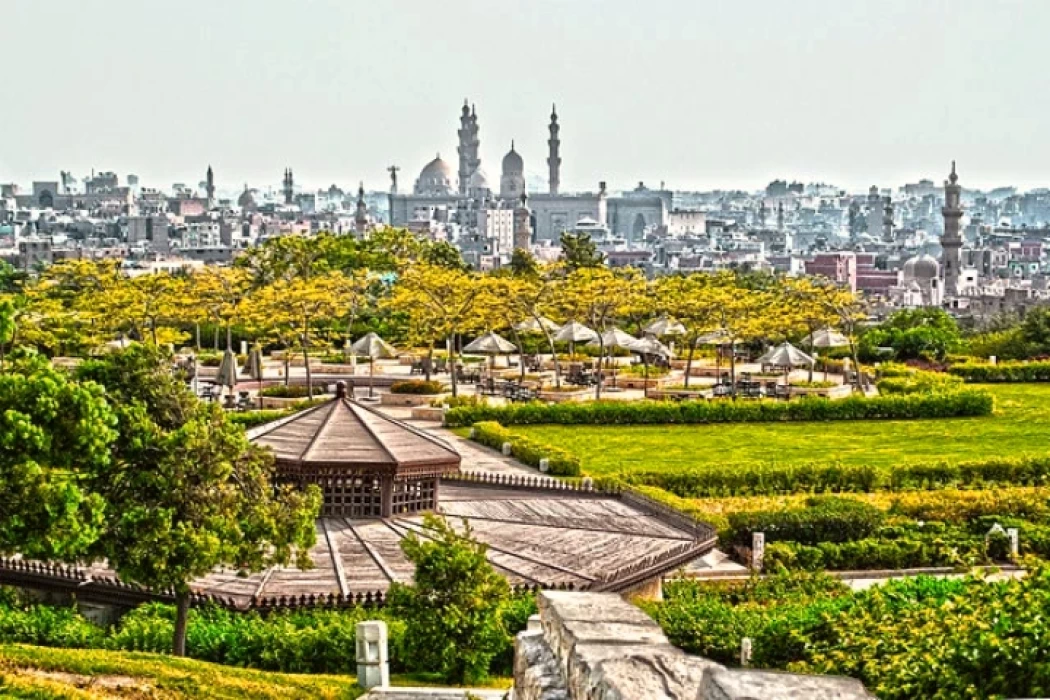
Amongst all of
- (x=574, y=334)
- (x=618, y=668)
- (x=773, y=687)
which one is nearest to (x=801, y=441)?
(x=574, y=334)

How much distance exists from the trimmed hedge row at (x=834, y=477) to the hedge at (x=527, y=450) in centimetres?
165

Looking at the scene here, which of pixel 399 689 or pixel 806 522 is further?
pixel 806 522

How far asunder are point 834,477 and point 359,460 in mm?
10339

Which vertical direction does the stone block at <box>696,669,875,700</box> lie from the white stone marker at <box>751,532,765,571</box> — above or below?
above

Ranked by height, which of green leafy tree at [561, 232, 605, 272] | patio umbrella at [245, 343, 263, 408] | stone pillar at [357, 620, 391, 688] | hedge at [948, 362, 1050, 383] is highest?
green leafy tree at [561, 232, 605, 272]

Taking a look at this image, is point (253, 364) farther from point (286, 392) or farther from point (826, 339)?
point (826, 339)

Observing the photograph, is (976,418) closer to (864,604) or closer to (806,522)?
(806,522)

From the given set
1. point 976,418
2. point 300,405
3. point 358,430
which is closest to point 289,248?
point 300,405

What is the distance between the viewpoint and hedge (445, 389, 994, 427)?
122 feet

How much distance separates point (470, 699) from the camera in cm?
1276

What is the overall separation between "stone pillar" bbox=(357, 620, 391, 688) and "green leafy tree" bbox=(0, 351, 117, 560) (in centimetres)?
266

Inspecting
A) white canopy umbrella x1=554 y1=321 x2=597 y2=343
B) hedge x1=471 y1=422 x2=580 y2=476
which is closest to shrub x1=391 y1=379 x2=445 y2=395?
white canopy umbrella x1=554 y1=321 x2=597 y2=343

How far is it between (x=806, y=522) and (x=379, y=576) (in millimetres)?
7695

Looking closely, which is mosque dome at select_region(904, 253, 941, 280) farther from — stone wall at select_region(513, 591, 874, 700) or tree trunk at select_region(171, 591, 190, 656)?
stone wall at select_region(513, 591, 874, 700)
